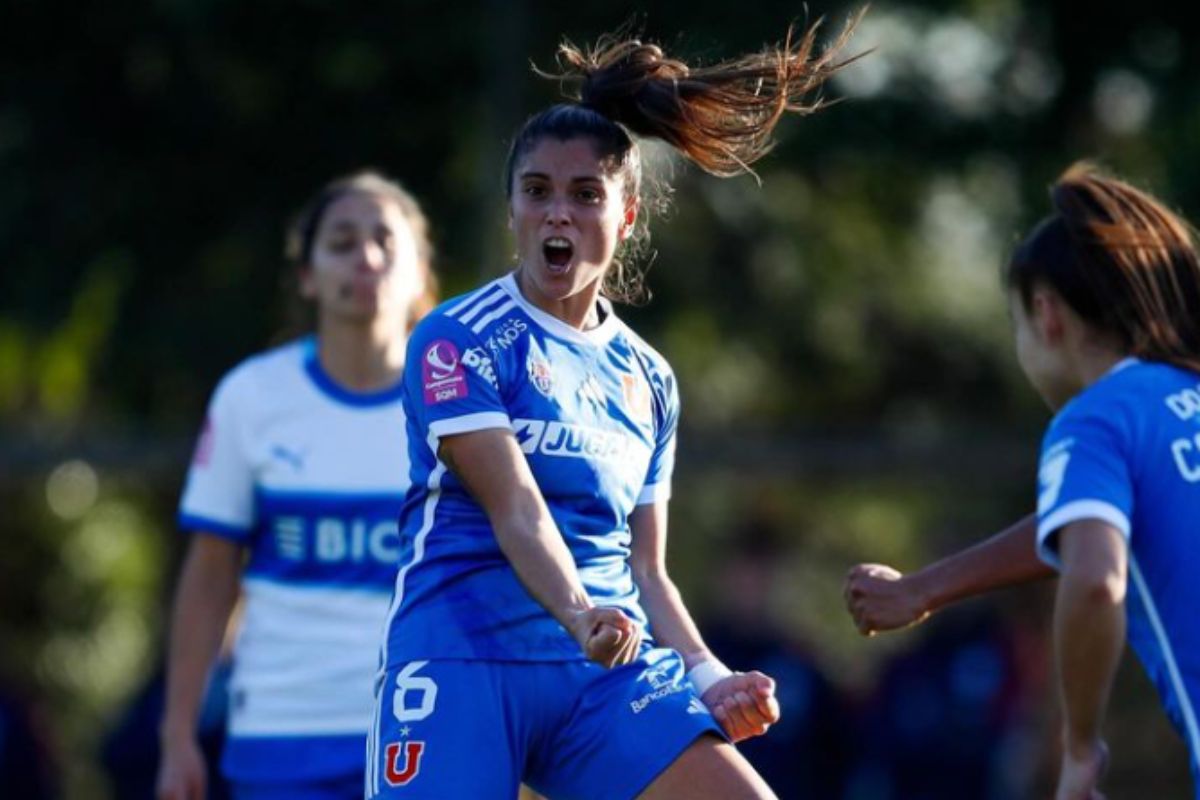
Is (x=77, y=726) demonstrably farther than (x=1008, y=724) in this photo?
Yes

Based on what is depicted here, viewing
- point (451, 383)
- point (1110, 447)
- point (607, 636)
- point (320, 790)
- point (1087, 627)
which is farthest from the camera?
point (320, 790)

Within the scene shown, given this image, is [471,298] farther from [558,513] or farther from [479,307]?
[558,513]

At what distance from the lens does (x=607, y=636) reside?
164 inches

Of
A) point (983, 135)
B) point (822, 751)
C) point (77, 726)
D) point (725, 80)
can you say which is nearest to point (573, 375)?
point (725, 80)

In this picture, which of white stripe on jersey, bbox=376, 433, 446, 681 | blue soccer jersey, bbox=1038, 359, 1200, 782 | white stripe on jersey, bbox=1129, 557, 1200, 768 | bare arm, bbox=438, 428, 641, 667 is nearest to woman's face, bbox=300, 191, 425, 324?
white stripe on jersey, bbox=376, 433, 446, 681

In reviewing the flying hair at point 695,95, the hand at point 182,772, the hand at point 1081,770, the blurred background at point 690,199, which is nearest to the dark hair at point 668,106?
the flying hair at point 695,95

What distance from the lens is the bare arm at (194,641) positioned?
617 centimetres

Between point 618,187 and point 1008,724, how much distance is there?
19.3 ft

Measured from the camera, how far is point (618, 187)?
15.8 feet

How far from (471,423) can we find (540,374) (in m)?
0.21

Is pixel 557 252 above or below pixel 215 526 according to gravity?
above

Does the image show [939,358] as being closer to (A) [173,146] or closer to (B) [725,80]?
(A) [173,146]

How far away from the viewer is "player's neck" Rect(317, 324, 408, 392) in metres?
6.28

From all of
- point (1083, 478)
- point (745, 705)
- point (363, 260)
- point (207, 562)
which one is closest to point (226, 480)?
point (207, 562)
